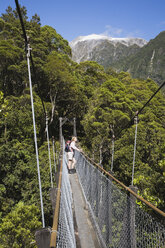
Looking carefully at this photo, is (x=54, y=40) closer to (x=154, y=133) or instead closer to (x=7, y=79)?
(x=7, y=79)

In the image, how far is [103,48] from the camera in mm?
115562

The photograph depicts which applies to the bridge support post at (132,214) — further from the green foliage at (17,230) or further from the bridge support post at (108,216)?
the green foliage at (17,230)

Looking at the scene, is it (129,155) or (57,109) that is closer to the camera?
(129,155)

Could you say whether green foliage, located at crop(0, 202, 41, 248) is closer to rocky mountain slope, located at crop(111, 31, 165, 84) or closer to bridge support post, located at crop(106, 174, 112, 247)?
bridge support post, located at crop(106, 174, 112, 247)

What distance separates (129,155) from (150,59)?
3089 inches

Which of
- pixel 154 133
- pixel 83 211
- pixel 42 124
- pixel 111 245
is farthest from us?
pixel 42 124

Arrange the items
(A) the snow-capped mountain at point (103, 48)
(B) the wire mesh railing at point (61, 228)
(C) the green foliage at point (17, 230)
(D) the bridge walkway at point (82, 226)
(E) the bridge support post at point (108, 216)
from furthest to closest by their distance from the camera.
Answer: (A) the snow-capped mountain at point (103, 48) < (C) the green foliage at point (17, 230) < (D) the bridge walkway at point (82, 226) < (E) the bridge support post at point (108, 216) < (B) the wire mesh railing at point (61, 228)

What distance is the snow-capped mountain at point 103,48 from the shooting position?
10938cm

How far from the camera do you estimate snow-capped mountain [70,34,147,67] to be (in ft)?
359

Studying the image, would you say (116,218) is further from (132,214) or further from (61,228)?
(61,228)

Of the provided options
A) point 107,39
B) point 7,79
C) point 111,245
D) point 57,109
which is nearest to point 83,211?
point 111,245

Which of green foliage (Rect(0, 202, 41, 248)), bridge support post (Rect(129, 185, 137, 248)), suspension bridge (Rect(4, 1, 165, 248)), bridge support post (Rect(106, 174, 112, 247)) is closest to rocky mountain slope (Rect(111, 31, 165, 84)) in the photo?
green foliage (Rect(0, 202, 41, 248))

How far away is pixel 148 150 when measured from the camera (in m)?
9.97

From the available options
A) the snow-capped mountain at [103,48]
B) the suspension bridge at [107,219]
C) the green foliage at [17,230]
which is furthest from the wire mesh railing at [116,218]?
the snow-capped mountain at [103,48]
